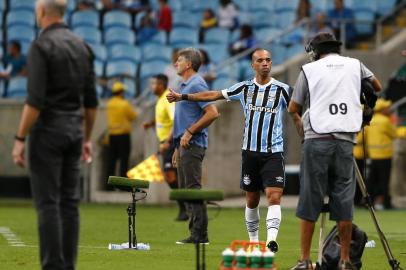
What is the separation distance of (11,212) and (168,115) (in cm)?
470

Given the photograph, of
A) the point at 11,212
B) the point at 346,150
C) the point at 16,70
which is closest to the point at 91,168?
the point at 16,70

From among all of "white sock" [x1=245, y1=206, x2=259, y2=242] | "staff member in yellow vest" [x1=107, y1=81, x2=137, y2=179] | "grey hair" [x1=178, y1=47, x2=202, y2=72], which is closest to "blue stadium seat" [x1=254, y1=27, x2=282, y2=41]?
"staff member in yellow vest" [x1=107, y1=81, x2=137, y2=179]

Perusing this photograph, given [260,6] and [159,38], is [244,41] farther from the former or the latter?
[260,6]

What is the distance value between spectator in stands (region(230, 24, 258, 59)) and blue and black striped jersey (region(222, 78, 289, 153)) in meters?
13.6

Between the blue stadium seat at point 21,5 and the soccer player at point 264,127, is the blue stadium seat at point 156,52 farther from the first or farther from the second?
the soccer player at point 264,127

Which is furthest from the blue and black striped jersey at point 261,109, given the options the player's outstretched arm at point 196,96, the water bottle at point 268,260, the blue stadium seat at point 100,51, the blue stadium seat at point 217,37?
the blue stadium seat at point 217,37

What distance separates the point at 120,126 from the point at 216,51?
12.2 feet

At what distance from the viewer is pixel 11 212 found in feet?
71.6

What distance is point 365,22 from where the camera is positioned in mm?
26344

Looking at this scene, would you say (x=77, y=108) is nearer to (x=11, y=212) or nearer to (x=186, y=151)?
(x=186, y=151)

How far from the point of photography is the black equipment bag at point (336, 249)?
1113 cm

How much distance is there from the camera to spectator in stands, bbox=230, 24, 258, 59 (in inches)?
1058

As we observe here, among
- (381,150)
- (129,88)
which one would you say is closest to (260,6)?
(129,88)

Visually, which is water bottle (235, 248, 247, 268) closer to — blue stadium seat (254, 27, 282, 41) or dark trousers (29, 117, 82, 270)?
dark trousers (29, 117, 82, 270)
